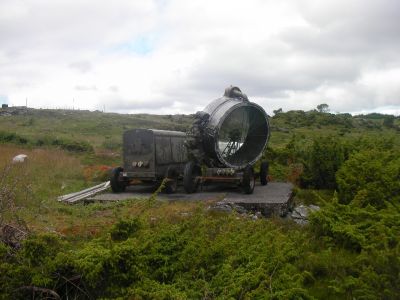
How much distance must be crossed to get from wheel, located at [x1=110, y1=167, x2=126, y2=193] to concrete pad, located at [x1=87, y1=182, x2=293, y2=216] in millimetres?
230

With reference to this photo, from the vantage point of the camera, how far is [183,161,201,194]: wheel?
14.3 meters

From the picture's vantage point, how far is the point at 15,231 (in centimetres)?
700

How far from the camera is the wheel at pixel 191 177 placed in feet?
46.8

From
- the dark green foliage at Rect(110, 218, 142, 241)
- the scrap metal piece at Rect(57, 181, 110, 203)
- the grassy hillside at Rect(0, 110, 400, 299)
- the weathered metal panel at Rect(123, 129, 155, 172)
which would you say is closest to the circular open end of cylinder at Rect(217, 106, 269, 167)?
the weathered metal panel at Rect(123, 129, 155, 172)

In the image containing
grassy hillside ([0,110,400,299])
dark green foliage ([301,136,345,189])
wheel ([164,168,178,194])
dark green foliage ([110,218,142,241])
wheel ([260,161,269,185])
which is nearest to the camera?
grassy hillside ([0,110,400,299])

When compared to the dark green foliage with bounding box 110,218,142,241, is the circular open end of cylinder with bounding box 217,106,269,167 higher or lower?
higher

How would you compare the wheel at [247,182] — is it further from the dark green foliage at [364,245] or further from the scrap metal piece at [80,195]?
the dark green foliage at [364,245]

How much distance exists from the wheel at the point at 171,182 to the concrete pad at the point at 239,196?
0.65ft

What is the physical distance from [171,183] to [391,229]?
8618mm

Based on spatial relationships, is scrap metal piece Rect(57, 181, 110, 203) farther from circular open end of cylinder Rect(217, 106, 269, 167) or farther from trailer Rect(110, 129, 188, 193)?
circular open end of cylinder Rect(217, 106, 269, 167)

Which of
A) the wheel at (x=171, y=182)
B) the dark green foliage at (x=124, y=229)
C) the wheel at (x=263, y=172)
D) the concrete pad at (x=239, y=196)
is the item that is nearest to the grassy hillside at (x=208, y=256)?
the dark green foliage at (x=124, y=229)

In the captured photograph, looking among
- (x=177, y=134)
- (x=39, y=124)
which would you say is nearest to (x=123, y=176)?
(x=177, y=134)

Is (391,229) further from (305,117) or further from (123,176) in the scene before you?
(305,117)

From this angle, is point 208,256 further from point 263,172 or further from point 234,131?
point 263,172
